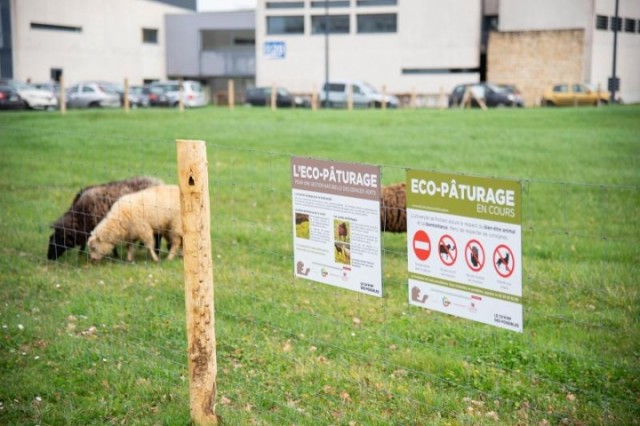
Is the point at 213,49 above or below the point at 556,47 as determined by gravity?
above

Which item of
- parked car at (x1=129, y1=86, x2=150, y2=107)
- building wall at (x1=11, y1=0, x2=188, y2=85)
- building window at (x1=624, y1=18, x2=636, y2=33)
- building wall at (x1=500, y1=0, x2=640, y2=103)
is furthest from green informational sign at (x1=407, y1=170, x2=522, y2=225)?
building wall at (x1=11, y1=0, x2=188, y2=85)

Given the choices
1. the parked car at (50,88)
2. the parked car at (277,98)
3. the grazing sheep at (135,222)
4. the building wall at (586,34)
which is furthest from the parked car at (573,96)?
the grazing sheep at (135,222)

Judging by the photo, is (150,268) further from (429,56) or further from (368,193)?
(429,56)

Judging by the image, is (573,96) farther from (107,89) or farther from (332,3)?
(107,89)

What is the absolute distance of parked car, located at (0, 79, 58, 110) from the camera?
3791 cm

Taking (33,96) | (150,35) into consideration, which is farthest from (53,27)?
(33,96)

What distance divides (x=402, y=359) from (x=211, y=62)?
62206mm

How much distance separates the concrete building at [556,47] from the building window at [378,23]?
22.6 feet

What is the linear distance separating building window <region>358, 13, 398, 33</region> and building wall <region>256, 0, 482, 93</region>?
0.35 m

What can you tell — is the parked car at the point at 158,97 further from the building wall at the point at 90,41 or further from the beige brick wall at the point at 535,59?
the beige brick wall at the point at 535,59

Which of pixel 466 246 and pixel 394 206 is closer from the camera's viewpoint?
pixel 466 246

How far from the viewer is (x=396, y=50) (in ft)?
187

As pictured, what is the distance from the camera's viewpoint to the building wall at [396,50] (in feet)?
→ 182

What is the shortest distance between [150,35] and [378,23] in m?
20.4
